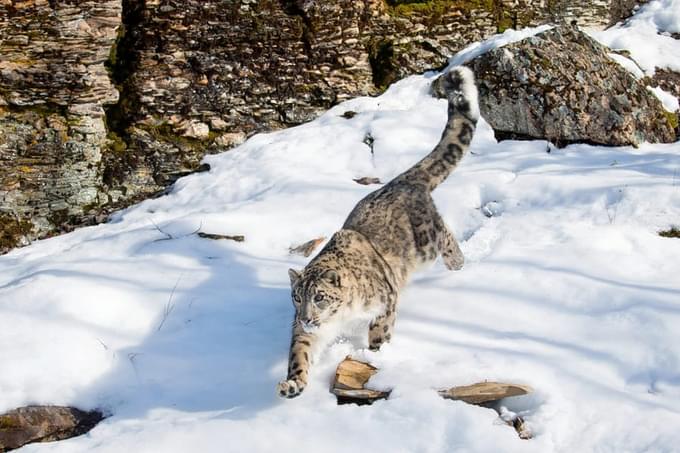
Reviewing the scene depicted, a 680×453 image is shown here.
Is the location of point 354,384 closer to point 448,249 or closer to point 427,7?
point 448,249

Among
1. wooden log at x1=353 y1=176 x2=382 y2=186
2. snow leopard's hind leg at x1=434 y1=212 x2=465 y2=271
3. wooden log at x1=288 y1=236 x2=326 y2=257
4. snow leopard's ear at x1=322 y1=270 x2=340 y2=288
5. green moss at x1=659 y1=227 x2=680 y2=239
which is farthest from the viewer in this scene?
wooden log at x1=353 y1=176 x2=382 y2=186

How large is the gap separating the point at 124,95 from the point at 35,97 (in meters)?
1.29

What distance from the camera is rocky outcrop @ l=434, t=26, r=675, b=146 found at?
30.5 feet

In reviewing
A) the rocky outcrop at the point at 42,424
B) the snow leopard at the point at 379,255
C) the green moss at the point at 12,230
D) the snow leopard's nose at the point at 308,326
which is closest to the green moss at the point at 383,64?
the snow leopard at the point at 379,255

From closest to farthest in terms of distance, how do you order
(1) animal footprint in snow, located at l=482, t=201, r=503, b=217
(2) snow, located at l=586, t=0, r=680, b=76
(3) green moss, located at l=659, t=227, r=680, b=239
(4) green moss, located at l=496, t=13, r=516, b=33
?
(3) green moss, located at l=659, t=227, r=680, b=239, (1) animal footprint in snow, located at l=482, t=201, r=503, b=217, (2) snow, located at l=586, t=0, r=680, b=76, (4) green moss, located at l=496, t=13, r=516, b=33

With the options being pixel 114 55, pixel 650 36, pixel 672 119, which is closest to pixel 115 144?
pixel 114 55

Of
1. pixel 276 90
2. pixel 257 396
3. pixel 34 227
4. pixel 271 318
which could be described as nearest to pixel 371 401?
pixel 257 396

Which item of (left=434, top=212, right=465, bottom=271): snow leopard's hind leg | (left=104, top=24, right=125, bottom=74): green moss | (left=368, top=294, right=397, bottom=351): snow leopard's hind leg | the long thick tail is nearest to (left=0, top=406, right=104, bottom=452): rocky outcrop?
(left=368, top=294, right=397, bottom=351): snow leopard's hind leg

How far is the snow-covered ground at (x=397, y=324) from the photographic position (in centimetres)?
364

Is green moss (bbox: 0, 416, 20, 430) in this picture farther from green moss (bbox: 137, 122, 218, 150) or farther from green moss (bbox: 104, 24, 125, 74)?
green moss (bbox: 104, 24, 125, 74)

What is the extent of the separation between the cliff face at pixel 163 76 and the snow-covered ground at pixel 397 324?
1.57 meters

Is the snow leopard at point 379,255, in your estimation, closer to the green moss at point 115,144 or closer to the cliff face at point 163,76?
the cliff face at point 163,76

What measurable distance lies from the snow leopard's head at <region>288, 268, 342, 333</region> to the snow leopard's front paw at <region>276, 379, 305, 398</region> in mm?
514

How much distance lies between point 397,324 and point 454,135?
2160 mm
